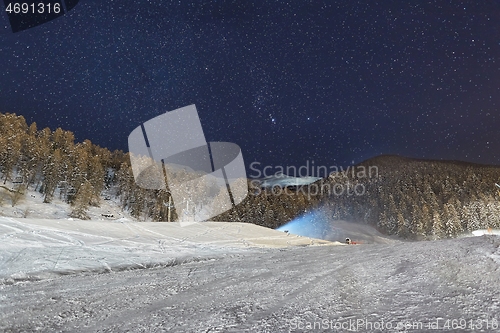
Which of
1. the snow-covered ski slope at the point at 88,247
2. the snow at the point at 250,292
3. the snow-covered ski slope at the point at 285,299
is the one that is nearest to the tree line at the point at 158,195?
the snow-covered ski slope at the point at 88,247

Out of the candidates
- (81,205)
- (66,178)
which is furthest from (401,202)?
(66,178)

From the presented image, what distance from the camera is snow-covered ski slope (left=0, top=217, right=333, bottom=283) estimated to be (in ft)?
35.8

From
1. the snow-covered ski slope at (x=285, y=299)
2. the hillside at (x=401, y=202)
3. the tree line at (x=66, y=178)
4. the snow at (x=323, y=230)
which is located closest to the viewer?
the snow-covered ski slope at (x=285, y=299)

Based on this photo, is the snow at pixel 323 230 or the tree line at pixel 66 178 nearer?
the tree line at pixel 66 178

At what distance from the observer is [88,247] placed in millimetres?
14383

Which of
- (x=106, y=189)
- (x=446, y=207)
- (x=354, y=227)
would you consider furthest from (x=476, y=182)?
(x=106, y=189)

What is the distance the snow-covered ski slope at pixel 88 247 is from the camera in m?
10.9

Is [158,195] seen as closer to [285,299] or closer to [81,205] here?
[81,205]

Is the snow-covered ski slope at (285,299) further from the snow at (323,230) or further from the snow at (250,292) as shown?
the snow at (323,230)

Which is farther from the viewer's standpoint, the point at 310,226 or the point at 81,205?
the point at 310,226

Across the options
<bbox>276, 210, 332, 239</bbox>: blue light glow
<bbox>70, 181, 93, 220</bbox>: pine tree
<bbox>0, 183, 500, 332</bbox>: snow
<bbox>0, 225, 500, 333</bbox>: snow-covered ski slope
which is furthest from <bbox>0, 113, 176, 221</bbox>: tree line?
<bbox>0, 225, 500, 333</bbox>: snow-covered ski slope

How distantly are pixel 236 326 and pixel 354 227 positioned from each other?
91.5m

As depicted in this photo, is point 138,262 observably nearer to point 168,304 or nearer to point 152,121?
point 168,304

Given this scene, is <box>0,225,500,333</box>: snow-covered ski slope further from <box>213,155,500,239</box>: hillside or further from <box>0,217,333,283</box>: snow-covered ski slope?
<box>213,155,500,239</box>: hillside
